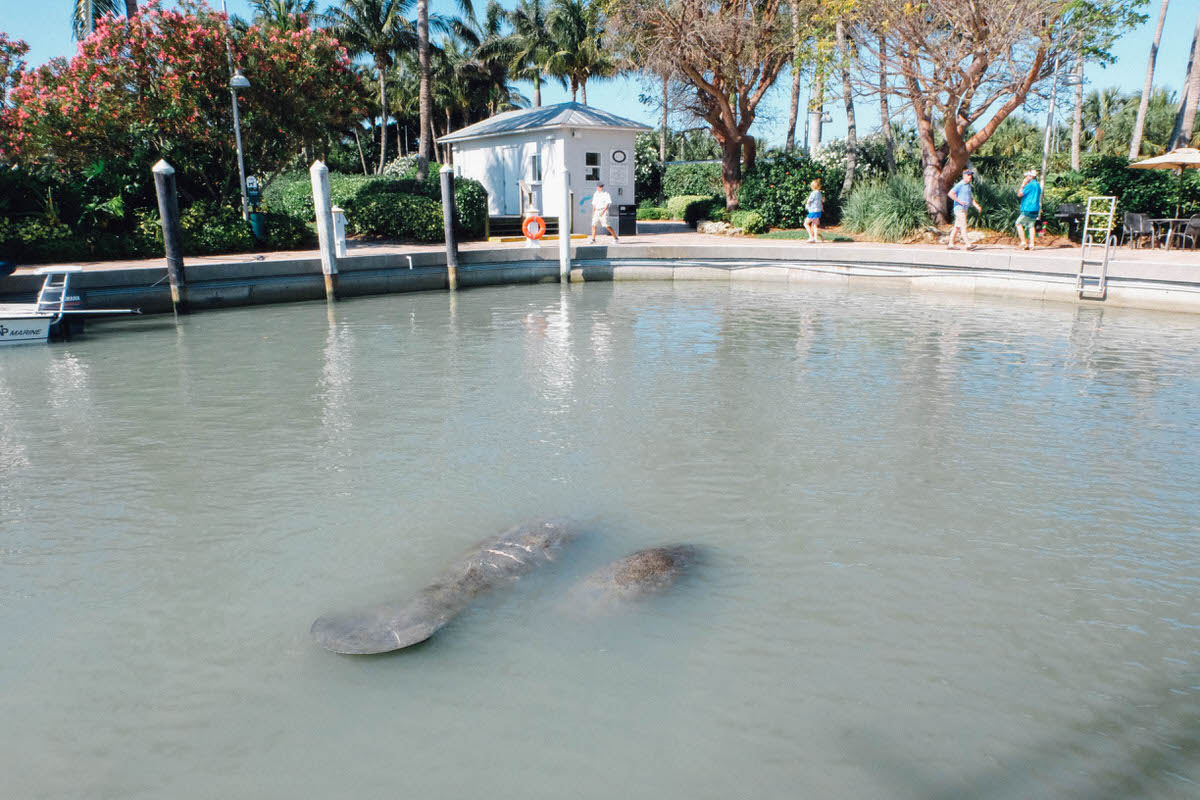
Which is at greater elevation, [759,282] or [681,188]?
[681,188]

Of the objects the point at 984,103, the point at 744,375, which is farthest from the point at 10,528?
the point at 984,103

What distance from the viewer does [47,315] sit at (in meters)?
11.8

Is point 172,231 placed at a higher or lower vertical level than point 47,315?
higher

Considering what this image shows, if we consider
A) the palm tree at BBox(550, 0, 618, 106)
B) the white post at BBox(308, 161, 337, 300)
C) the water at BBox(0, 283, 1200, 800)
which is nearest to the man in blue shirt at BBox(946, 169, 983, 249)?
the water at BBox(0, 283, 1200, 800)

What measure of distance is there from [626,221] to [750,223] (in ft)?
11.4

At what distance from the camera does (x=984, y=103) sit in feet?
60.3

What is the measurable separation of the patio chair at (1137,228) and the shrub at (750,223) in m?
8.45

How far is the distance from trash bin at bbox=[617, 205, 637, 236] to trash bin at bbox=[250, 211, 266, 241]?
30.9 ft

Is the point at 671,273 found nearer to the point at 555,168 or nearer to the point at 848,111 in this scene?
the point at 555,168

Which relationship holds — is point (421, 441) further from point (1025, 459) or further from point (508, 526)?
point (1025, 459)

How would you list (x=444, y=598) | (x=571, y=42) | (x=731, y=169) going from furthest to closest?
(x=571, y=42), (x=731, y=169), (x=444, y=598)

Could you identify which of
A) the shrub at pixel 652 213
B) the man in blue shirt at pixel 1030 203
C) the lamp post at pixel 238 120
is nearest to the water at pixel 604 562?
the man in blue shirt at pixel 1030 203

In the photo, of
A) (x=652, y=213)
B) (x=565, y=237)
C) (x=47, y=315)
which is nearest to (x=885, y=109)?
(x=565, y=237)

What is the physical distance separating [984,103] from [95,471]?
60.7 feet
